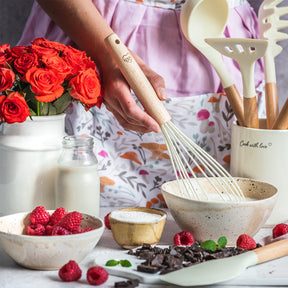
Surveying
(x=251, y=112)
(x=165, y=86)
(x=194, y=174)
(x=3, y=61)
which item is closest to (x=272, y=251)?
(x=194, y=174)

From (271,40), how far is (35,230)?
0.55 meters

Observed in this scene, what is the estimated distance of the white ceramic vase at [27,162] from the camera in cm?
86

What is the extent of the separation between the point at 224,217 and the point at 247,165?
16 centimetres

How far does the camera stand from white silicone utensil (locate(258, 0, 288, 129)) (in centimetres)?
97

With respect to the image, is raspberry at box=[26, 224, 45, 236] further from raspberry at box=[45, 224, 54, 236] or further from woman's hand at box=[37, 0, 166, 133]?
woman's hand at box=[37, 0, 166, 133]

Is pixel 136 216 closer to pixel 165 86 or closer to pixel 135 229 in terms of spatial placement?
pixel 135 229

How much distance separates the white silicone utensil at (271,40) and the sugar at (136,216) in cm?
29

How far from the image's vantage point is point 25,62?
2.78 ft

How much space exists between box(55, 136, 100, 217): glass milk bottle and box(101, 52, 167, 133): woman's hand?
69mm

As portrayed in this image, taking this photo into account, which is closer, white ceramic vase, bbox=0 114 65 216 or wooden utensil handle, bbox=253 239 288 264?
wooden utensil handle, bbox=253 239 288 264

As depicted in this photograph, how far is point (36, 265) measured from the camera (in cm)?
70

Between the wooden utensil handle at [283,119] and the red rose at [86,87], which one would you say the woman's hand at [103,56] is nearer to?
the red rose at [86,87]

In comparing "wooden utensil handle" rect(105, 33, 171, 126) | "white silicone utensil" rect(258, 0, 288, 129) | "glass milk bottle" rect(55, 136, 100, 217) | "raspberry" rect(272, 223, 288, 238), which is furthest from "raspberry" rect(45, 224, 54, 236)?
"white silicone utensil" rect(258, 0, 288, 129)

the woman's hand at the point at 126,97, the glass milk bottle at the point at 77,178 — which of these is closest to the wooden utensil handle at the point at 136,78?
the woman's hand at the point at 126,97
